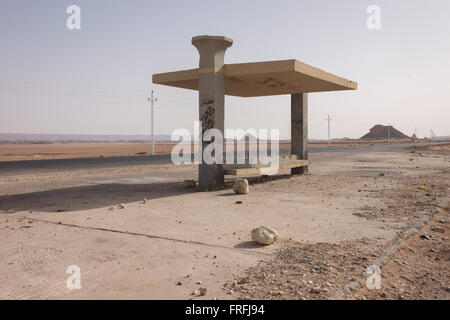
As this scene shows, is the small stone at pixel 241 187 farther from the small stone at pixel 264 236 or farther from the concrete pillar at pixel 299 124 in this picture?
the concrete pillar at pixel 299 124

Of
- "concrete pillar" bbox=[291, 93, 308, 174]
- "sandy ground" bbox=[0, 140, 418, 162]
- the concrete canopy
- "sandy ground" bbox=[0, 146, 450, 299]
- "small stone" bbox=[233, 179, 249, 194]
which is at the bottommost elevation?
"sandy ground" bbox=[0, 146, 450, 299]

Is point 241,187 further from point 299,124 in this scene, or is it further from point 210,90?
point 299,124

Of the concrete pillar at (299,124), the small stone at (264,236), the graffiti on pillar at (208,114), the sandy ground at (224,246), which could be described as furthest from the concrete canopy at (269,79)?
the small stone at (264,236)

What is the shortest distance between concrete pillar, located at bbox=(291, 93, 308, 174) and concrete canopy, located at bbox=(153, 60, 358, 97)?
0.64 metres

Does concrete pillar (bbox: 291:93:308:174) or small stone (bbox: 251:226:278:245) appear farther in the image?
concrete pillar (bbox: 291:93:308:174)

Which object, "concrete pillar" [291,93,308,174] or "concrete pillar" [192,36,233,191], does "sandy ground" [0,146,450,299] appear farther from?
"concrete pillar" [291,93,308,174]

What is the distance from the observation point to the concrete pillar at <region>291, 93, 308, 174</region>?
15.3 metres

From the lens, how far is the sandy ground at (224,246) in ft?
12.0

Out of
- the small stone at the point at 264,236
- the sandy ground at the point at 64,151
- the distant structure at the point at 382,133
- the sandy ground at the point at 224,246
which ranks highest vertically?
the distant structure at the point at 382,133

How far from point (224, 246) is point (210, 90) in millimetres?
6550

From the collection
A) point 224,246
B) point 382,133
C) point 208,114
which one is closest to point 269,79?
point 208,114

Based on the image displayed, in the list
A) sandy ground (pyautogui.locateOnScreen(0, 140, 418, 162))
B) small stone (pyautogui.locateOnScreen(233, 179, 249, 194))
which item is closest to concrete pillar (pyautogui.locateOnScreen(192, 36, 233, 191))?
small stone (pyautogui.locateOnScreen(233, 179, 249, 194))

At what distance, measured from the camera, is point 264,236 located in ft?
16.5
